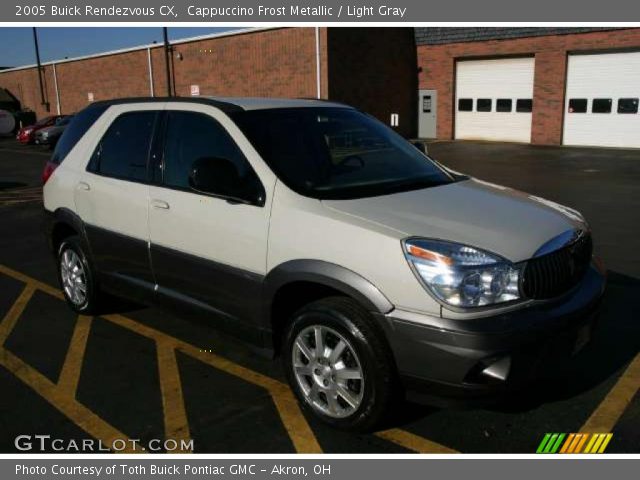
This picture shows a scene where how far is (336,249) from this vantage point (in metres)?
3.13

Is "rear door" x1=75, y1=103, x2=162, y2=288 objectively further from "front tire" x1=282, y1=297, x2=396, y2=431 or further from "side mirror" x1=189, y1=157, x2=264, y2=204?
"front tire" x1=282, y1=297, x2=396, y2=431

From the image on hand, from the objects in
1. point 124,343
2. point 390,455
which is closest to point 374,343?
point 390,455

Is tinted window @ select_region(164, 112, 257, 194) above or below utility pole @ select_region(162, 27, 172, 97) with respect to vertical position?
below

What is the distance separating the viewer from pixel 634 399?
367 cm

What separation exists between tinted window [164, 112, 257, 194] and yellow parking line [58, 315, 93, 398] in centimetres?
150

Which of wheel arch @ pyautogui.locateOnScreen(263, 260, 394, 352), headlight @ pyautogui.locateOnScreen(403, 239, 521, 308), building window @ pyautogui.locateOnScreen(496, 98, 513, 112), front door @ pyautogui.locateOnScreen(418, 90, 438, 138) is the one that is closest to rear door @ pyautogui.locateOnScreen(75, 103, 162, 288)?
wheel arch @ pyautogui.locateOnScreen(263, 260, 394, 352)

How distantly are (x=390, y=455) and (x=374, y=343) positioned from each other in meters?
0.63

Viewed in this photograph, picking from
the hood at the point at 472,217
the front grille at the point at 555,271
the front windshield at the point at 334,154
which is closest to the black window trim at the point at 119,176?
the front windshield at the point at 334,154

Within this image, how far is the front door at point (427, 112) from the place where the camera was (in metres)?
29.3

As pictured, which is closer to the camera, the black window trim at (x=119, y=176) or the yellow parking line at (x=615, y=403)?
the yellow parking line at (x=615, y=403)

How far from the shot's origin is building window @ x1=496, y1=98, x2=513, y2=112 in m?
26.8

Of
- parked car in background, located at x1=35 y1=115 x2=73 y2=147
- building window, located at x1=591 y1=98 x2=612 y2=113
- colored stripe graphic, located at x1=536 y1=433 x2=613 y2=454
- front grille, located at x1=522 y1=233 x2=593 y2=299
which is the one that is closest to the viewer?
front grille, located at x1=522 y1=233 x2=593 y2=299

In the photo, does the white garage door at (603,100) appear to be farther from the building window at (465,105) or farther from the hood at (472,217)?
the hood at (472,217)
